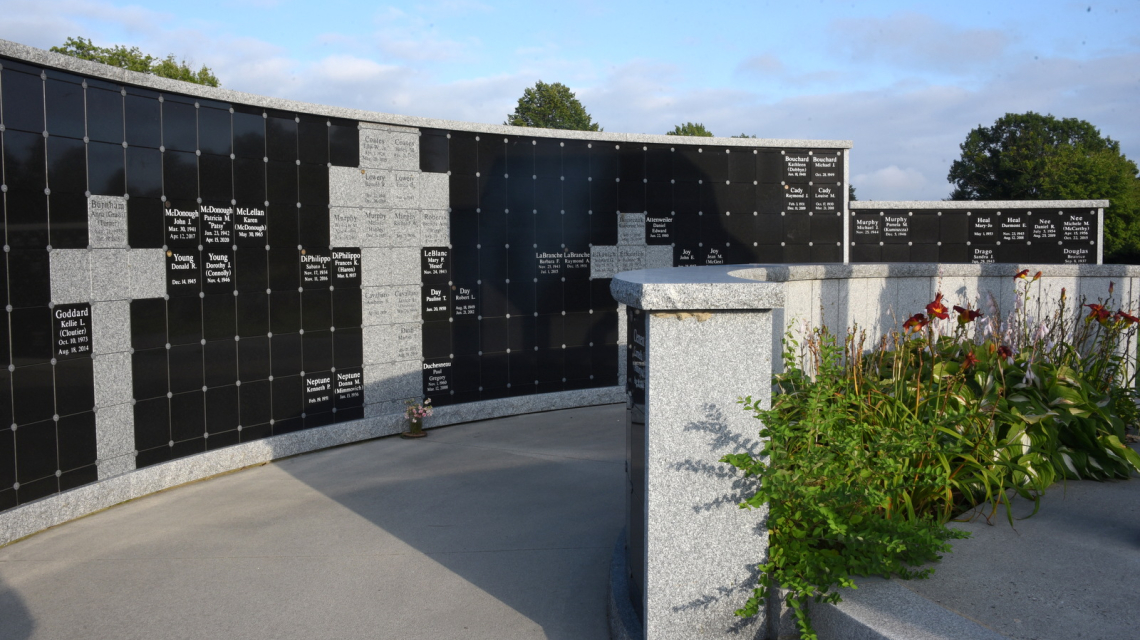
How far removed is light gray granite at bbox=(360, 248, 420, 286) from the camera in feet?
31.0

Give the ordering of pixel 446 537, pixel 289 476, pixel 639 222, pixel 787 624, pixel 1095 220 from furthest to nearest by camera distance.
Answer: pixel 1095 220 → pixel 639 222 → pixel 289 476 → pixel 446 537 → pixel 787 624

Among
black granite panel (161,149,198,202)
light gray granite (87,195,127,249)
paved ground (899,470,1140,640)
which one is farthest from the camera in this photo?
black granite panel (161,149,198,202)

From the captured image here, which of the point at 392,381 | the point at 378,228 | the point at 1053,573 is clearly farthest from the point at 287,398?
the point at 1053,573

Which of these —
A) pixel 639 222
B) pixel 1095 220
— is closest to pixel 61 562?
pixel 639 222

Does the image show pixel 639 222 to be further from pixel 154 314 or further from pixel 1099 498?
pixel 1099 498

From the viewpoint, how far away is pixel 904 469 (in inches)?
158

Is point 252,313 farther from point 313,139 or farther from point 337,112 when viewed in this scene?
point 337,112

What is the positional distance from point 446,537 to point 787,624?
9.99 ft

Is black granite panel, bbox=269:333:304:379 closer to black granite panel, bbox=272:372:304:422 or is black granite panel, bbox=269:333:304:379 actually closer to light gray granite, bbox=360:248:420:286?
black granite panel, bbox=272:372:304:422

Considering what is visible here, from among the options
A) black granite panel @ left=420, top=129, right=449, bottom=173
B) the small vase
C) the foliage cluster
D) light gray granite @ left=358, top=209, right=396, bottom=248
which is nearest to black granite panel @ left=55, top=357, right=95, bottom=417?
light gray granite @ left=358, top=209, right=396, bottom=248

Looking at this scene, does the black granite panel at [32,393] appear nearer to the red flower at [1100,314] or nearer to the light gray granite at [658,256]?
the light gray granite at [658,256]

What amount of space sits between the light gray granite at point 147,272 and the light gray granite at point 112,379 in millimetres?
560

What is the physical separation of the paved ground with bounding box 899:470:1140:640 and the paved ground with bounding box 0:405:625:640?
190cm

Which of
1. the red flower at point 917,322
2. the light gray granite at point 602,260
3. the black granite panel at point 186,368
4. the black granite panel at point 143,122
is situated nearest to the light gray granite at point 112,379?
the black granite panel at point 186,368
